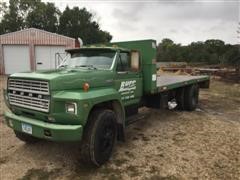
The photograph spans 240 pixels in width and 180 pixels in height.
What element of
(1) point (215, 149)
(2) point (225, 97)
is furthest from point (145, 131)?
(2) point (225, 97)

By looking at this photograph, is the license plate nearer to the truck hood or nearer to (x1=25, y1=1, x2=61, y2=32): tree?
the truck hood

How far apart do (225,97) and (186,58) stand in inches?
1423

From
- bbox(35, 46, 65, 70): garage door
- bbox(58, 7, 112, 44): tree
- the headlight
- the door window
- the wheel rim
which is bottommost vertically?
the wheel rim

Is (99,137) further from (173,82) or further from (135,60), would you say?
(173,82)

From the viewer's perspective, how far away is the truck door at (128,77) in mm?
5246

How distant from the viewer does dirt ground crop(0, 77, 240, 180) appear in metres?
4.26

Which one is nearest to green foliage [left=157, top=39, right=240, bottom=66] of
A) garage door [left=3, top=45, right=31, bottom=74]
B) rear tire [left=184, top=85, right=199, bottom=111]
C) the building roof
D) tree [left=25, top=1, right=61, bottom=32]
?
tree [left=25, top=1, right=61, bottom=32]

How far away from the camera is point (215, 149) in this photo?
17.4 feet

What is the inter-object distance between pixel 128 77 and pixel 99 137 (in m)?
1.62

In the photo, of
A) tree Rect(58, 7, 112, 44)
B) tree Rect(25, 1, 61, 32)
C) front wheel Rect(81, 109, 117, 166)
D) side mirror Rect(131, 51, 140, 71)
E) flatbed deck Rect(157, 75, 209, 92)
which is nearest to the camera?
front wheel Rect(81, 109, 117, 166)

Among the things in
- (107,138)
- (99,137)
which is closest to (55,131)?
(99,137)

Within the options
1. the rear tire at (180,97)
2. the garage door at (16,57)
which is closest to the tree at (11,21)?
the garage door at (16,57)

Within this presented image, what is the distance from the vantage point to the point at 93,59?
17.5ft

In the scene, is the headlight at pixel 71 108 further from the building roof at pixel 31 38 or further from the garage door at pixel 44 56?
the building roof at pixel 31 38
